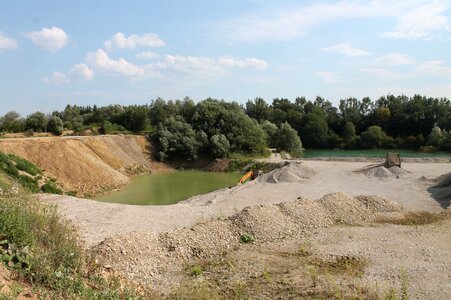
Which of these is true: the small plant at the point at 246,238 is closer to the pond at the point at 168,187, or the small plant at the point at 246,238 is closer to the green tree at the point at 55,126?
the pond at the point at 168,187

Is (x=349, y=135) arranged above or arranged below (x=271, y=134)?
below

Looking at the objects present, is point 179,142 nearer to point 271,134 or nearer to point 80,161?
point 80,161

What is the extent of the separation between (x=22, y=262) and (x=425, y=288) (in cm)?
907

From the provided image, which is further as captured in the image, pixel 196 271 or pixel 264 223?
pixel 264 223

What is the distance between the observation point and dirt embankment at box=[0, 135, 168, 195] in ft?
100

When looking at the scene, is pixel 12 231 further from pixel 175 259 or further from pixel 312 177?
pixel 312 177

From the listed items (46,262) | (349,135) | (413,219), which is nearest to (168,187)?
(413,219)

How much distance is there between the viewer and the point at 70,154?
3347 centimetres

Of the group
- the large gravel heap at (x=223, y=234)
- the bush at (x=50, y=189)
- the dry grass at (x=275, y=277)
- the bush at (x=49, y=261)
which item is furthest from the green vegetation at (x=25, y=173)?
the dry grass at (x=275, y=277)

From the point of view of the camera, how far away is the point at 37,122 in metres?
50.8

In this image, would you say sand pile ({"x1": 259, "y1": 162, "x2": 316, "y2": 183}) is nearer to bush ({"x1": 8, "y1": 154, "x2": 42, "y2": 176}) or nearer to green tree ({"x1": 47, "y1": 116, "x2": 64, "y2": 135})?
bush ({"x1": 8, "y1": 154, "x2": 42, "y2": 176})

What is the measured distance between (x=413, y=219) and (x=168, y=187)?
67.1ft

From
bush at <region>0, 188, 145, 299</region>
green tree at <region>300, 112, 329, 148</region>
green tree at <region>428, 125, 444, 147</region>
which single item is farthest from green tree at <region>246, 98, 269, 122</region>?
bush at <region>0, 188, 145, 299</region>

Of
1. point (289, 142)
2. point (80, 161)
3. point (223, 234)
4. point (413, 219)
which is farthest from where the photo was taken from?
point (289, 142)
